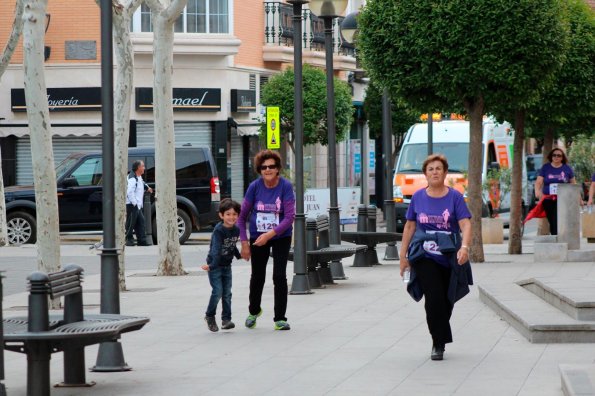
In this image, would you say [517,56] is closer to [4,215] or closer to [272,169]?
[272,169]

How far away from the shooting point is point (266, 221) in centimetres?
1317

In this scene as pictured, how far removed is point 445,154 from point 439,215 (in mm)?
21959

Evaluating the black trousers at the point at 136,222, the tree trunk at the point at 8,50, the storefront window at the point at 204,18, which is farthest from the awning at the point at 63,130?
the black trousers at the point at 136,222

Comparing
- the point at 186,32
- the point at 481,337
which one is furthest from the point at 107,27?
the point at 186,32

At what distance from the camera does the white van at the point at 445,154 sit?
32.2 metres

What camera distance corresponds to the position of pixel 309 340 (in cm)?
1240

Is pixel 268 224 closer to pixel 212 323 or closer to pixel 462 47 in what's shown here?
pixel 212 323

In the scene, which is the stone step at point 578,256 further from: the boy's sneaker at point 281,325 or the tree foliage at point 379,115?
the tree foliage at point 379,115

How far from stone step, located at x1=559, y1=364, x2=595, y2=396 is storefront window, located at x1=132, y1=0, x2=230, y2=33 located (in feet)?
97.2

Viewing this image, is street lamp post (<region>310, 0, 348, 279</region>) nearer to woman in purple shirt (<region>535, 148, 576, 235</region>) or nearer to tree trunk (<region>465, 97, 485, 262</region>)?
tree trunk (<region>465, 97, 485, 262</region>)

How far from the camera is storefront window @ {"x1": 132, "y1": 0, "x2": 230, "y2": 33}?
38406mm

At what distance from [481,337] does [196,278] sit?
8426mm

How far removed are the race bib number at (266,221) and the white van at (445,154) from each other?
18470mm

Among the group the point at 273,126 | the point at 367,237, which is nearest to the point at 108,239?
the point at 367,237
